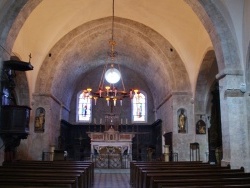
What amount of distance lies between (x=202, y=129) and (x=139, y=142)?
822 cm

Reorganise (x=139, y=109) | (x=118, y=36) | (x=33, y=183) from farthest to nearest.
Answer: (x=139, y=109) < (x=118, y=36) < (x=33, y=183)

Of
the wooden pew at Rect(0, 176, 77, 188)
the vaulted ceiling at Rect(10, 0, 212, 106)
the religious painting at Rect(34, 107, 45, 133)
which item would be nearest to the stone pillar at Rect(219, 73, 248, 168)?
the vaulted ceiling at Rect(10, 0, 212, 106)

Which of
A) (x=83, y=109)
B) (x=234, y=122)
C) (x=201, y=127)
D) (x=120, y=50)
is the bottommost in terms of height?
(x=234, y=122)

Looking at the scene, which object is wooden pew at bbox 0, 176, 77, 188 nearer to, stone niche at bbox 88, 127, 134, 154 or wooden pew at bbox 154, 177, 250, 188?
wooden pew at bbox 154, 177, 250, 188

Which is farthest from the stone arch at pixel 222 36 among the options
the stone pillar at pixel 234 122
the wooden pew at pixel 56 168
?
the wooden pew at pixel 56 168

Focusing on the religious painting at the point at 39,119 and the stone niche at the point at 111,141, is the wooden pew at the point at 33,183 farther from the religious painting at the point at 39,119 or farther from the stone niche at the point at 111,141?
the stone niche at the point at 111,141

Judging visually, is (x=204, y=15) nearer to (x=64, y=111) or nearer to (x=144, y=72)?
(x=144, y=72)

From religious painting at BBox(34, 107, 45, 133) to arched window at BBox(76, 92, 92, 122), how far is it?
26.9ft

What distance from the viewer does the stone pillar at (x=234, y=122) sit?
362 inches

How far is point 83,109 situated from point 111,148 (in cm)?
602

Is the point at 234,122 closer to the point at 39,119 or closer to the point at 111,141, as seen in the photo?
the point at 39,119

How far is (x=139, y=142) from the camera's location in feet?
75.6

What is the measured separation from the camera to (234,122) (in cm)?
935

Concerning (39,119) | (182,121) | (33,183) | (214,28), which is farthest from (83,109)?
(33,183)
